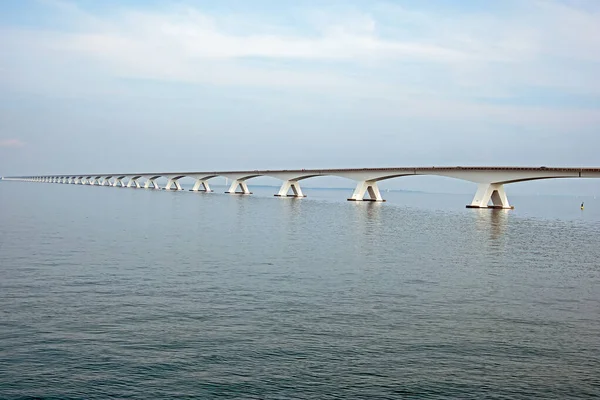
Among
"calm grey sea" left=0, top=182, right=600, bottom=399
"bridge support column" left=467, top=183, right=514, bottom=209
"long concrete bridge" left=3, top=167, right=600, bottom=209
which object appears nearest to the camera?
"calm grey sea" left=0, top=182, right=600, bottom=399

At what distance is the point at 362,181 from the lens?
128750mm

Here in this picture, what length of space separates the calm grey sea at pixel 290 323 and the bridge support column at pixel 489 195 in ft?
225

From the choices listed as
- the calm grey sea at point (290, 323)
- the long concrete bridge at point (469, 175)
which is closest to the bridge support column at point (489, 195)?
the long concrete bridge at point (469, 175)

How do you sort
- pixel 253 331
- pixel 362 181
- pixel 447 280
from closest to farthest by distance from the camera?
pixel 253 331 < pixel 447 280 < pixel 362 181

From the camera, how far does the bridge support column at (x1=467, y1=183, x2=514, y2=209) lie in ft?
337

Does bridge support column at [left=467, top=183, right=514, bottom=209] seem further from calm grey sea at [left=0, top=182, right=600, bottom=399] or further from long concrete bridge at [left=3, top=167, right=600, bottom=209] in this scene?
calm grey sea at [left=0, top=182, right=600, bottom=399]

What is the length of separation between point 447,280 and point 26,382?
1819 cm

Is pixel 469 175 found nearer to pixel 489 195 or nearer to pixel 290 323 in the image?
pixel 489 195

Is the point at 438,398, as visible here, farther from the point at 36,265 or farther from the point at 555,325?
the point at 36,265

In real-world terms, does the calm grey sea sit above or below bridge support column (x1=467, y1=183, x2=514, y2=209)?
below

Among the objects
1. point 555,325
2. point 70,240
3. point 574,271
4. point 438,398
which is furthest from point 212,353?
point 70,240

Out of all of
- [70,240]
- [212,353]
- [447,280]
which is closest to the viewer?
[212,353]

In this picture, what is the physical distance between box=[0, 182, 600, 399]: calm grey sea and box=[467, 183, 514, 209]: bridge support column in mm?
68550

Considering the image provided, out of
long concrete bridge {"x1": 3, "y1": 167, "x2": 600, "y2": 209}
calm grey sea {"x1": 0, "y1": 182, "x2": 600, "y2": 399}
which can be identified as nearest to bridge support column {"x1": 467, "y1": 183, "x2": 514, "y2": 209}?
long concrete bridge {"x1": 3, "y1": 167, "x2": 600, "y2": 209}
